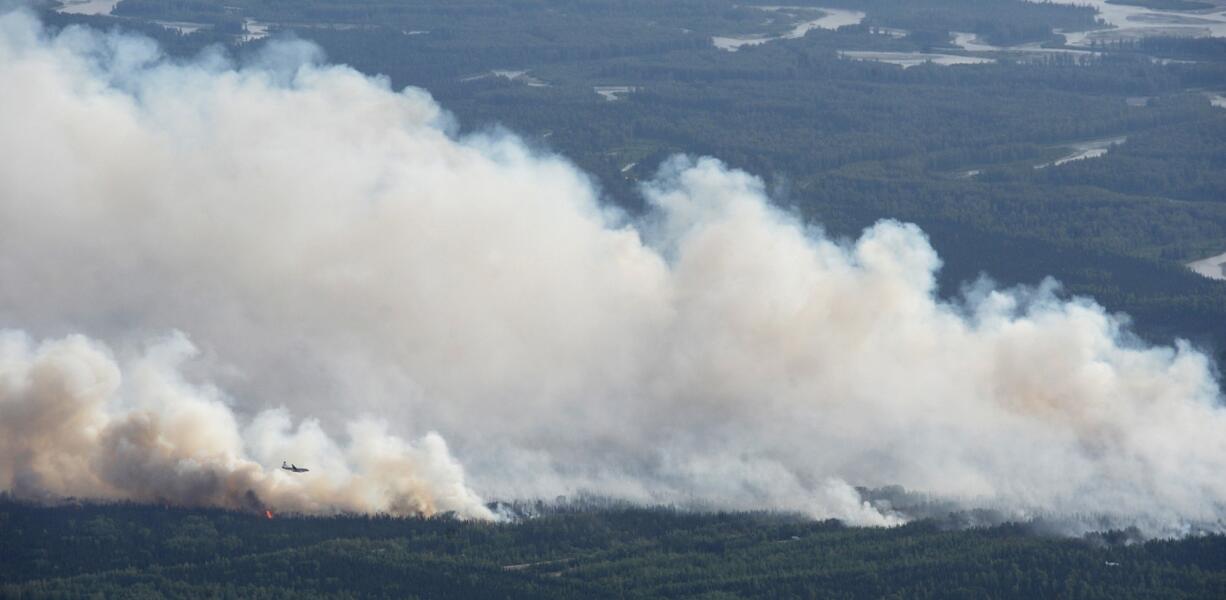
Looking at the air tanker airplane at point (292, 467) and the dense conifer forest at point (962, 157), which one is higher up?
the dense conifer forest at point (962, 157)

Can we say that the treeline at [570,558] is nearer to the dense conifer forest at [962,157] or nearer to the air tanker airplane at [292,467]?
the air tanker airplane at [292,467]

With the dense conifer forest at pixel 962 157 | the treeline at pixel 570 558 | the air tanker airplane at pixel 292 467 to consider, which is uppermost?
the dense conifer forest at pixel 962 157

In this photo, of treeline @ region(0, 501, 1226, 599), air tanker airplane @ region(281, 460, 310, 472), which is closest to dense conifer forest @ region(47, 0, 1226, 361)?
treeline @ region(0, 501, 1226, 599)

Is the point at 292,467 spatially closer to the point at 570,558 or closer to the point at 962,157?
the point at 570,558

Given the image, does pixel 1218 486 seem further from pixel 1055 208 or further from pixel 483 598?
pixel 1055 208

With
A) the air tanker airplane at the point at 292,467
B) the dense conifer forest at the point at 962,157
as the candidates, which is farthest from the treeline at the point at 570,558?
the dense conifer forest at the point at 962,157

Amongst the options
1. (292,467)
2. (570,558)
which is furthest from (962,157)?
(570,558)

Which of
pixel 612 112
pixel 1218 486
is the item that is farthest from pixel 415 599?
pixel 612 112

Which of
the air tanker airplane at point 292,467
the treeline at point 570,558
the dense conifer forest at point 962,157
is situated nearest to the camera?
the treeline at point 570,558

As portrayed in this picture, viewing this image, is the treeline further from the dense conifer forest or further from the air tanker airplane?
the dense conifer forest
